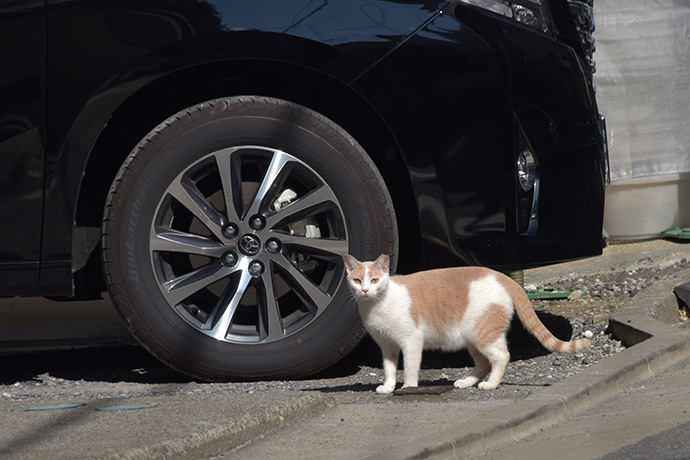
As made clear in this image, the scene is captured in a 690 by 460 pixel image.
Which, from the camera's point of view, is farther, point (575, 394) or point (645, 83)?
point (645, 83)

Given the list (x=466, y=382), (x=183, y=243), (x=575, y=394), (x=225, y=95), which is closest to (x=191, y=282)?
(x=183, y=243)

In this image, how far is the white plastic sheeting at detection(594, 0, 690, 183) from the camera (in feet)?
23.9

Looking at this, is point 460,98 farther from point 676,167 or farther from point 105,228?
point 676,167

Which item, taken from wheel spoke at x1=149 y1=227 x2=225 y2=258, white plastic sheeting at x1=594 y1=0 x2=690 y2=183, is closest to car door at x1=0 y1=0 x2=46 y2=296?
wheel spoke at x1=149 y1=227 x2=225 y2=258

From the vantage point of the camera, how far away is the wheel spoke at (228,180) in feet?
12.7

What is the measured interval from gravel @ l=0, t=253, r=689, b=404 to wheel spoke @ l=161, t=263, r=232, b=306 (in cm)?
39

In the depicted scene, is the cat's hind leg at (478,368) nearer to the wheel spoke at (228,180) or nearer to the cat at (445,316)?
the cat at (445,316)

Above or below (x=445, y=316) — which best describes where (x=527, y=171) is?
above

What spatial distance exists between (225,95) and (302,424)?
1595mm

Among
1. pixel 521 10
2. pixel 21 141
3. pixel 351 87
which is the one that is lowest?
pixel 21 141

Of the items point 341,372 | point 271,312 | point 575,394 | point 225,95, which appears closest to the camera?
point 575,394

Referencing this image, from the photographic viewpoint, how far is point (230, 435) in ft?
9.75

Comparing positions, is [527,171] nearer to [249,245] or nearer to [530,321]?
[530,321]

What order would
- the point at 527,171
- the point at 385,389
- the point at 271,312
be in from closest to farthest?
the point at 385,389 < the point at 271,312 < the point at 527,171
